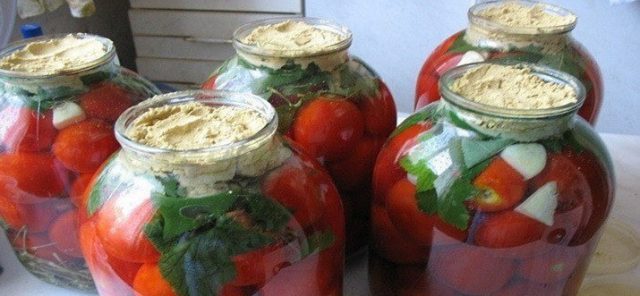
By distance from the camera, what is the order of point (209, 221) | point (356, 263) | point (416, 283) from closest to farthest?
point (209, 221) < point (416, 283) < point (356, 263)

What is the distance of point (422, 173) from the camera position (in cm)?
40

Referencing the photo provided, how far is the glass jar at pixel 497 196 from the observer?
1.21ft

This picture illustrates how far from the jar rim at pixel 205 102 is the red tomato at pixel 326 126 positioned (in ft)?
0.21

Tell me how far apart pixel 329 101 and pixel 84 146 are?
0.19m

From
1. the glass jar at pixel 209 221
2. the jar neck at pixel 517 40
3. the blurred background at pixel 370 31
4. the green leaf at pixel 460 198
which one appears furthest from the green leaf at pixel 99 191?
the blurred background at pixel 370 31

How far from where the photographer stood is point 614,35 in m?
1.23

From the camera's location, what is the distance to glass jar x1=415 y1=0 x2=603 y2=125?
53 centimetres

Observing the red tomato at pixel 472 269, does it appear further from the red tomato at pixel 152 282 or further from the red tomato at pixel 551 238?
the red tomato at pixel 152 282

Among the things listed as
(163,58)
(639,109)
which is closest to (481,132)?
(639,109)

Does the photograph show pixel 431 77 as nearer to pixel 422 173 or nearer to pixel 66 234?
pixel 422 173

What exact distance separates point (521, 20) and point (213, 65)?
1.01 metres

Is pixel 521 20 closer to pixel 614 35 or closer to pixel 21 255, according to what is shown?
pixel 21 255

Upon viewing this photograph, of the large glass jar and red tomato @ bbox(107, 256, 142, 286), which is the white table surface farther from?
red tomato @ bbox(107, 256, 142, 286)

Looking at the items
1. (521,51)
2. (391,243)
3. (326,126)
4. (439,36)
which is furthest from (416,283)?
(439,36)
